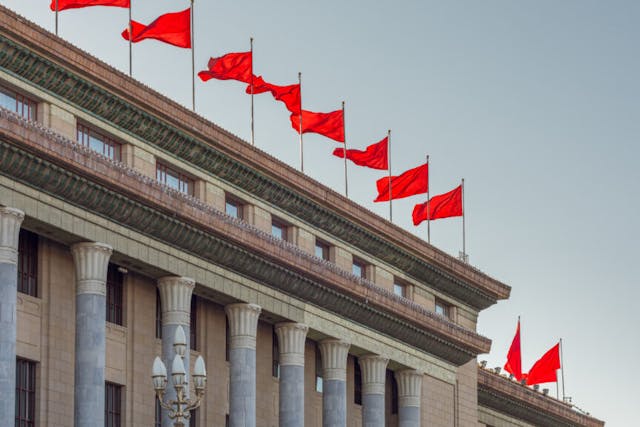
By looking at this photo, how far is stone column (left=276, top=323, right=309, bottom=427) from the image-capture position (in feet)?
204

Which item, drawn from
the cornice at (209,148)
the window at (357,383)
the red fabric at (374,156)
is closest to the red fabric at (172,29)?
the cornice at (209,148)

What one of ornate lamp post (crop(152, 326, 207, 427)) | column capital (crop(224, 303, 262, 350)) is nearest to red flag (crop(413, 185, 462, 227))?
column capital (crop(224, 303, 262, 350))

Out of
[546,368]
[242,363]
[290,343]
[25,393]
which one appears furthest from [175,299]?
[546,368]

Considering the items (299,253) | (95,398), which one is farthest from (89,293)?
(299,253)

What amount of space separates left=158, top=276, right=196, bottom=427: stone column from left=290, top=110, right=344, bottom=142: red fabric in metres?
12.4

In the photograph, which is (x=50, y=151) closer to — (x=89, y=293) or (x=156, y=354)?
(x=89, y=293)

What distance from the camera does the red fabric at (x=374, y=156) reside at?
70375 mm

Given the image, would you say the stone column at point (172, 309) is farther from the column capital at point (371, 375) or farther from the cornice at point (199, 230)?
the column capital at point (371, 375)

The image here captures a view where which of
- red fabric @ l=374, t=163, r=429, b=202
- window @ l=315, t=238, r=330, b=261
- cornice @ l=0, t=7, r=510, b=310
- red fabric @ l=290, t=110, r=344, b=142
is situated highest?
red fabric @ l=290, t=110, r=344, b=142

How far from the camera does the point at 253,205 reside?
63406 mm

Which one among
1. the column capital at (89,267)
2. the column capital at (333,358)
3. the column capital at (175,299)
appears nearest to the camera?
the column capital at (89,267)

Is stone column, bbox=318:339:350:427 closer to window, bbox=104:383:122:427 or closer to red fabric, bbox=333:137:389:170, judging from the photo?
red fabric, bbox=333:137:389:170

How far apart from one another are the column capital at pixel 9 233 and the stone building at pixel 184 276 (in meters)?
0.05

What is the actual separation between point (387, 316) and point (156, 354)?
14.5 meters
